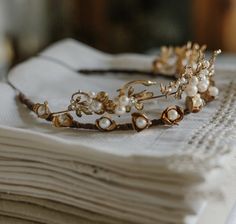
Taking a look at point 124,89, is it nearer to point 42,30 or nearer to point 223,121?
point 223,121

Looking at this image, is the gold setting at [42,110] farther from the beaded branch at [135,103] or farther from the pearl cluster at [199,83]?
the pearl cluster at [199,83]

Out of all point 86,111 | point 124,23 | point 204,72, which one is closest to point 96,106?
point 86,111

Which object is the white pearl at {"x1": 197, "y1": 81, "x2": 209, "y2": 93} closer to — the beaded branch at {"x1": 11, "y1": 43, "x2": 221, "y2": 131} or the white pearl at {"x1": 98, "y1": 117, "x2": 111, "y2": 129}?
the beaded branch at {"x1": 11, "y1": 43, "x2": 221, "y2": 131}

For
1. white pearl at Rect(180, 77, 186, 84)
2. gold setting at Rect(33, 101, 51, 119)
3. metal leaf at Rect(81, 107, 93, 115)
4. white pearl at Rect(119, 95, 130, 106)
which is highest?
white pearl at Rect(180, 77, 186, 84)

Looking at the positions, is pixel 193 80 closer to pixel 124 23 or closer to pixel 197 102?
pixel 197 102

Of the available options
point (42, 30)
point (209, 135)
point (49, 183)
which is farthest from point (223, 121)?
point (42, 30)

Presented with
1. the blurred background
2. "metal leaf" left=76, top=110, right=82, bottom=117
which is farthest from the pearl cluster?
the blurred background
